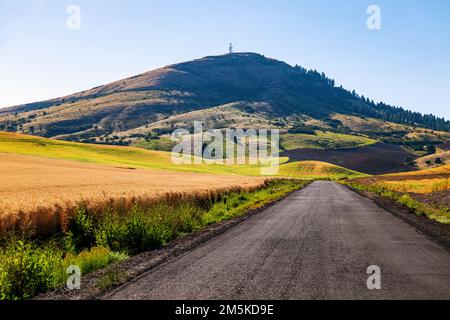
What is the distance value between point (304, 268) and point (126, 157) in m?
117

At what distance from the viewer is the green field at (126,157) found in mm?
92512

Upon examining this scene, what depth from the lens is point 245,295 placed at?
26.9 ft

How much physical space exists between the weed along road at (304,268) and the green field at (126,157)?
7242 cm

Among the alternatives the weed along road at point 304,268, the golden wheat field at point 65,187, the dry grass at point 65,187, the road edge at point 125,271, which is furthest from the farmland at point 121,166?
the road edge at point 125,271

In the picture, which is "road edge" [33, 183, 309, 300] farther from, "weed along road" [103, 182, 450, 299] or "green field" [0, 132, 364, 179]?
"green field" [0, 132, 364, 179]

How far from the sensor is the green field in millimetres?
92512

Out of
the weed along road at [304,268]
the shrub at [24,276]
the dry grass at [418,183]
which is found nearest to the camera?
the weed along road at [304,268]

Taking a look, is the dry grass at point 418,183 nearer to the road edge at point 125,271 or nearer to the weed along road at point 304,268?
the weed along road at point 304,268

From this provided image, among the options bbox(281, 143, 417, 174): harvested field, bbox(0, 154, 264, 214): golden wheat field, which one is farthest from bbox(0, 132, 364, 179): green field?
bbox(0, 154, 264, 214): golden wheat field

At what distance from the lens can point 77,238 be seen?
14.6m

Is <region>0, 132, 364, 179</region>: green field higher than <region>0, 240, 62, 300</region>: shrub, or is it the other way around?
<region>0, 240, 62, 300</region>: shrub

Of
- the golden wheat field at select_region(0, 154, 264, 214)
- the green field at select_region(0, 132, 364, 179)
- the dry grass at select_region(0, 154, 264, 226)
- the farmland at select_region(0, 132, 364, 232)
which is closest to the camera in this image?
the dry grass at select_region(0, 154, 264, 226)

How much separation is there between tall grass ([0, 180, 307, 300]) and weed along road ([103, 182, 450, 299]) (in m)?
1.87
